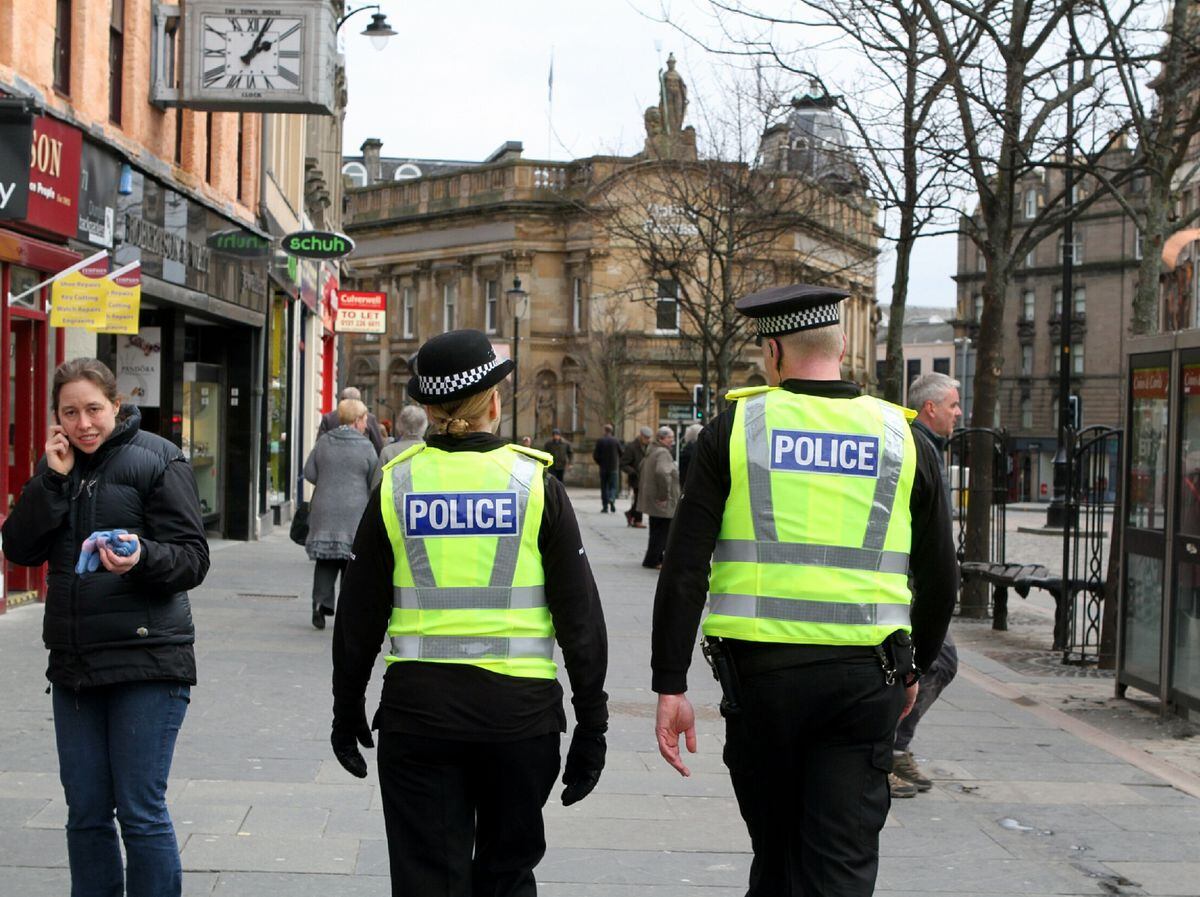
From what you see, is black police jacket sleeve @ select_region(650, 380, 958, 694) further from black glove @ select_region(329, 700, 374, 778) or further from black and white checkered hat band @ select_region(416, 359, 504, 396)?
black glove @ select_region(329, 700, 374, 778)

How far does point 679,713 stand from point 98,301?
31.1 ft

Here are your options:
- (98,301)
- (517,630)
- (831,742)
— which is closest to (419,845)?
(517,630)

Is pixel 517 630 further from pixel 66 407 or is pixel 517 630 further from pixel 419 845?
pixel 66 407

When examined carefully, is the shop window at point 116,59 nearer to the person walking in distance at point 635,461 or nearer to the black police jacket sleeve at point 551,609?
the black police jacket sleeve at point 551,609

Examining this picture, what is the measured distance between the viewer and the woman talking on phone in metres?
4.69

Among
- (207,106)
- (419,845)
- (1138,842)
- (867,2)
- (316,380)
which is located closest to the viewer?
(419,845)

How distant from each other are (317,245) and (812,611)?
18.7 meters

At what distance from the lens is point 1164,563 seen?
391 inches

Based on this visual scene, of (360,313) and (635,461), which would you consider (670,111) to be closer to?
(635,461)

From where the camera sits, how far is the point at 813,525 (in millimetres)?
4270

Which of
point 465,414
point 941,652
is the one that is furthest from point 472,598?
point 941,652

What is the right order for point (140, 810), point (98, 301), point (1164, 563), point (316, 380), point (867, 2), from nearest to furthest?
→ 1. point (140, 810)
2. point (1164, 563)
3. point (98, 301)
4. point (867, 2)
5. point (316, 380)

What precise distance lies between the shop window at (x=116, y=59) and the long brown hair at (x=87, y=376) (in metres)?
11.6

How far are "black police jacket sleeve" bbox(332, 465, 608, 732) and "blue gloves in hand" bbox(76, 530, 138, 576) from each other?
73 centimetres
